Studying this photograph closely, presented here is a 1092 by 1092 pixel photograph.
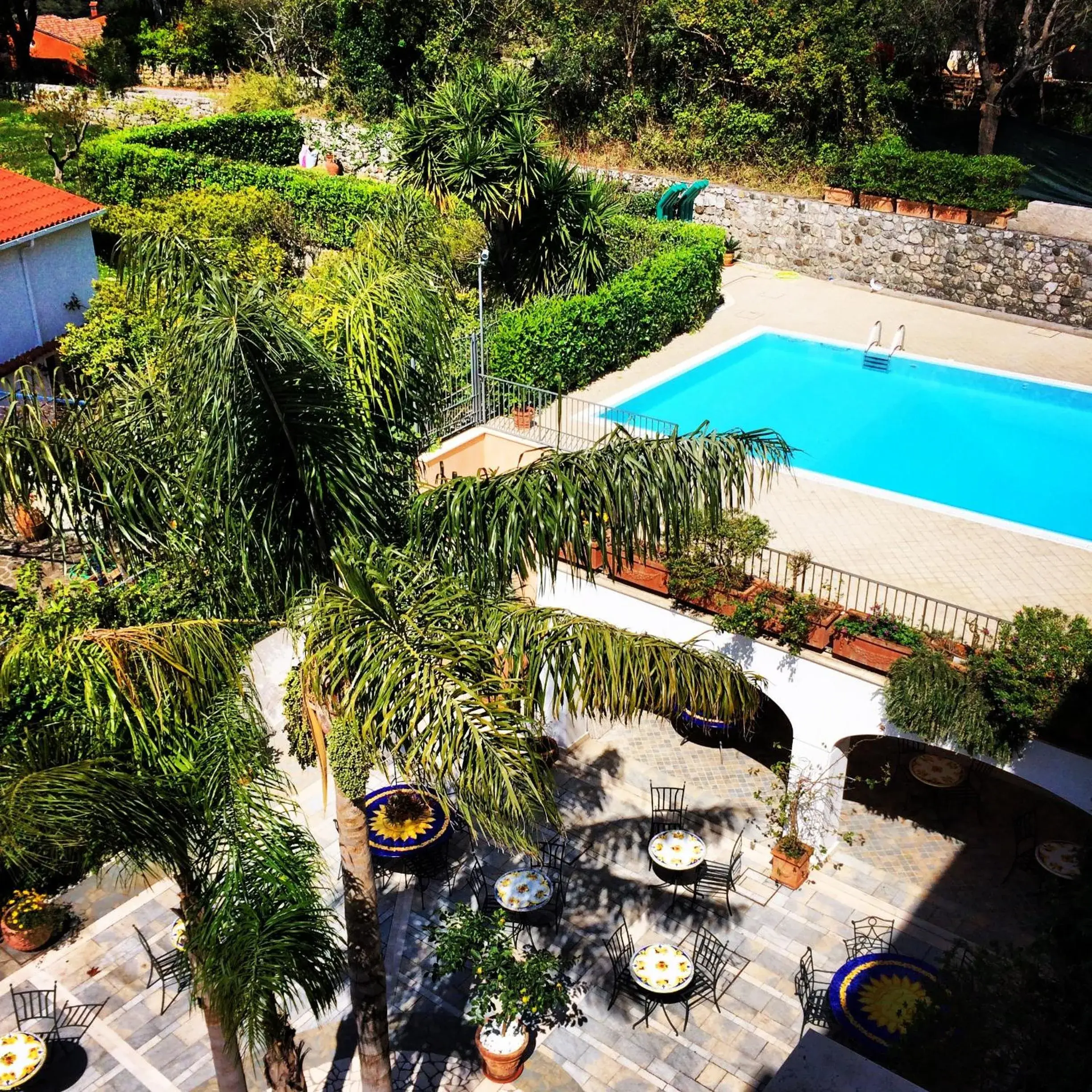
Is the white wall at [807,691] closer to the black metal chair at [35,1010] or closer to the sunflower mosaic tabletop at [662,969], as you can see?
the sunflower mosaic tabletop at [662,969]

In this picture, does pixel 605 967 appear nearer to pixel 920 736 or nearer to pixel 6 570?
pixel 920 736

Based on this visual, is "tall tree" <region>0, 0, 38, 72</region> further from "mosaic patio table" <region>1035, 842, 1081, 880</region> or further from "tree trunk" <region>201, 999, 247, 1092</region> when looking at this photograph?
"mosaic patio table" <region>1035, 842, 1081, 880</region>

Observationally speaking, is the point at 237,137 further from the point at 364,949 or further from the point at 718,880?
the point at 364,949

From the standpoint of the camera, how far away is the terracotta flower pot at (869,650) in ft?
39.0

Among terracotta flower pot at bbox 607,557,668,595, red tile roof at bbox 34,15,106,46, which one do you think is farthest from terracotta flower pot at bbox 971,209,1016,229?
red tile roof at bbox 34,15,106,46

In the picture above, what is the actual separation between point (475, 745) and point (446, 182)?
15.0 meters

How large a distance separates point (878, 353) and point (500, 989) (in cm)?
1530

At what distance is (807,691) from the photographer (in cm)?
1266

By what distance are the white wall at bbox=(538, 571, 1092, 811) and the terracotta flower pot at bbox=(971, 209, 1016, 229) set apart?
15.6 meters

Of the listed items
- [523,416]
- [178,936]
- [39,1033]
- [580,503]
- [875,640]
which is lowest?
[39,1033]

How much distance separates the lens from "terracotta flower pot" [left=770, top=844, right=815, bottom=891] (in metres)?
12.8

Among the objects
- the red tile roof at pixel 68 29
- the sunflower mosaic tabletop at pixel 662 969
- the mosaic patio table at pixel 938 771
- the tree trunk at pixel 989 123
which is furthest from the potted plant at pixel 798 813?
the red tile roof at pixel 68 29

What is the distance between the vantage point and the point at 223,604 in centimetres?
840

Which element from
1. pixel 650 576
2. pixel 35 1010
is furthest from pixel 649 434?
pixel 35 1010
